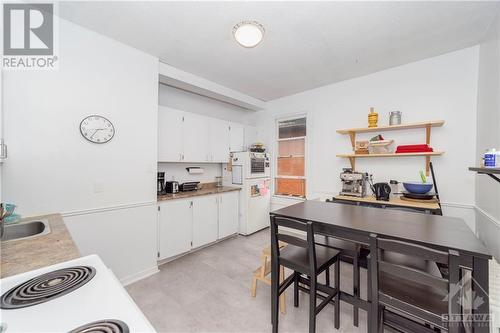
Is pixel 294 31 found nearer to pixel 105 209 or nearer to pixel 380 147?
pixel 380 147

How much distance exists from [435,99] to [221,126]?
3.29 m

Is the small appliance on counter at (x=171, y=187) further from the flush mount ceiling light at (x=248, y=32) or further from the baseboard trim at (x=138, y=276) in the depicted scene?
the flush mount ceiling light at (x=248, y=32)

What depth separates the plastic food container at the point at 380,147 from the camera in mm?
2909

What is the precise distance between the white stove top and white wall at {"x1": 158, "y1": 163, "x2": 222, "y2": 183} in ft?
8.70

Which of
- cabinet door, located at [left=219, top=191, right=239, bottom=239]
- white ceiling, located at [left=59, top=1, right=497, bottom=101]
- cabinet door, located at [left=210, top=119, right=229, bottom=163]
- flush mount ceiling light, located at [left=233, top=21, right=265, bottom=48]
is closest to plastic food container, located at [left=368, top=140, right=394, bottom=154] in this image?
white ceiling, located at [left=59, top=1, right=497, bottom=101]

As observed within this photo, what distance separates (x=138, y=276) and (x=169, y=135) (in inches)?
76.6

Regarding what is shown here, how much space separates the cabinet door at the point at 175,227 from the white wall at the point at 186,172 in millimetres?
715

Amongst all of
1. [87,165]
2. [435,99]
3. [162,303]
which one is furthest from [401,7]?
[162,303]

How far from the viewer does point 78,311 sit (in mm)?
691

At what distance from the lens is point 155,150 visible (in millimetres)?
2691

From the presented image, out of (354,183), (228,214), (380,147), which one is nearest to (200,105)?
(228,214)

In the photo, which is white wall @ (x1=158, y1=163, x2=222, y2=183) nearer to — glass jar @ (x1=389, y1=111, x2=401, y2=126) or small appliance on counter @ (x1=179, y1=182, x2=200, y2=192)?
small appliance on counter @ (x1=179, y1=182, x2=200, y2=192)

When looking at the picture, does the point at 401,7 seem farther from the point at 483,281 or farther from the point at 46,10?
the point at 46,10

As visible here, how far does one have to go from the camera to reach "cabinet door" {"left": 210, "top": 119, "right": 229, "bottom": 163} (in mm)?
3756
